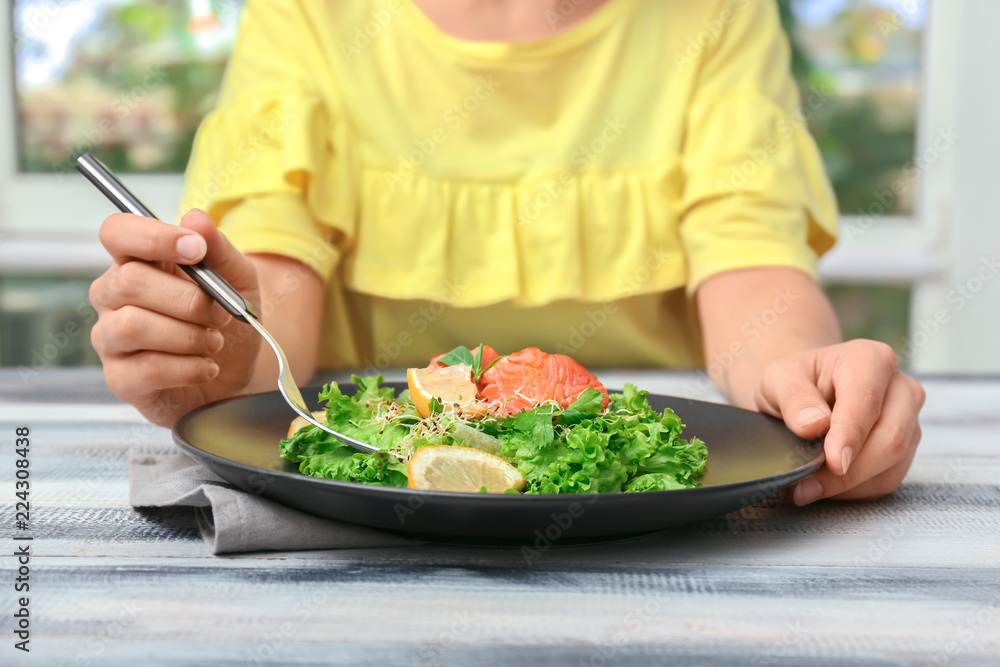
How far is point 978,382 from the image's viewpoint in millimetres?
1588

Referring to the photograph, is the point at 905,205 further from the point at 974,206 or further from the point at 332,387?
the point at 332,387

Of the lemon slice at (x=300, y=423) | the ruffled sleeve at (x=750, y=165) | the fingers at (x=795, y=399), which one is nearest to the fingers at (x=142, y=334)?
the lemon slice at (x=300, y=423)

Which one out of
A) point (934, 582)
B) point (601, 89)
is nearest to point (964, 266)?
point (601, 89)

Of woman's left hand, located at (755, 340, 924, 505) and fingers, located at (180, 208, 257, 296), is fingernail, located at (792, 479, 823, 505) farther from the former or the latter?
fingers, located at (180, 208, 257, 296)

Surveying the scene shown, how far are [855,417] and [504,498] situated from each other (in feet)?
1.28

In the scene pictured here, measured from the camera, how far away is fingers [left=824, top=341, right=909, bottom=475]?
0.79 m

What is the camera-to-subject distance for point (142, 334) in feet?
2.96

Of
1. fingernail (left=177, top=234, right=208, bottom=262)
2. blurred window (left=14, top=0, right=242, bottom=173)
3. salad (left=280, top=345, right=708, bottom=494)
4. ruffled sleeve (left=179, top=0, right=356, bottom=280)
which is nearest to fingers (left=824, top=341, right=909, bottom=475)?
salad (left=280, top=345, right=708, bottom=494)

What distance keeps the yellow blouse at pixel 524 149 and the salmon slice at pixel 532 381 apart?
669 millimetres

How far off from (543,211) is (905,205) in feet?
6.51

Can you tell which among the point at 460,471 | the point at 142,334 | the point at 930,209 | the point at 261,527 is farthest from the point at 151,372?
the point at 930,209

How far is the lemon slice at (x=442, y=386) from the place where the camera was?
33.9 inches

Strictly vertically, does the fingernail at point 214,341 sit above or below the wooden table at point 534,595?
above

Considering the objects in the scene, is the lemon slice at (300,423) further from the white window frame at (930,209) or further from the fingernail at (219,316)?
the white window frame at (930,209)
